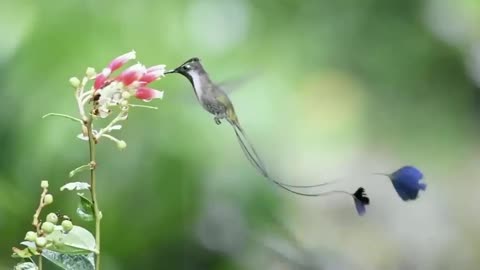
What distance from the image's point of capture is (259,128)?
4.11 ft

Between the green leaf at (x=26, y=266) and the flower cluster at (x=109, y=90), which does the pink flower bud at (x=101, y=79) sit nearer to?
the flower cluster at (x=109, y=90)

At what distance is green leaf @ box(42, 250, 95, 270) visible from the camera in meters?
0.49

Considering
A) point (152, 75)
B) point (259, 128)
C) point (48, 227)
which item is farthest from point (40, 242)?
point (259, 128)

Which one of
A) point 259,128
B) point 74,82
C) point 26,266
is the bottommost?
point 26,266

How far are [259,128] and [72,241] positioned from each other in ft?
2.61

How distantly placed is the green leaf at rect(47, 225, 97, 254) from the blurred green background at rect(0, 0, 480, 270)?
637 mm

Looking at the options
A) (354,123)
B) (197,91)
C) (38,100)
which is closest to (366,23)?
(354,123)

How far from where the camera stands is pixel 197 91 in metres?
0.48

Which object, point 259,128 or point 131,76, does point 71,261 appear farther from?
point 259,128

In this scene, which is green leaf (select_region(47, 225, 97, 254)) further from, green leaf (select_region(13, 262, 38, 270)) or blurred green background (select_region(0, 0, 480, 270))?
blurred green background (select_region(0, 0, 480, 270))

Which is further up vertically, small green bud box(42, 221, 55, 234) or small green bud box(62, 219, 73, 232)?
small green bud box(62, 219, 73, 232)

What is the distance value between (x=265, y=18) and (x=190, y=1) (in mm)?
159

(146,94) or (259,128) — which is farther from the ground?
(259,128)

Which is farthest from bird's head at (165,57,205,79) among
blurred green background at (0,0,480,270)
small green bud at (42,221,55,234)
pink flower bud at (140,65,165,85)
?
blurred green background at (0,0,480,270)
